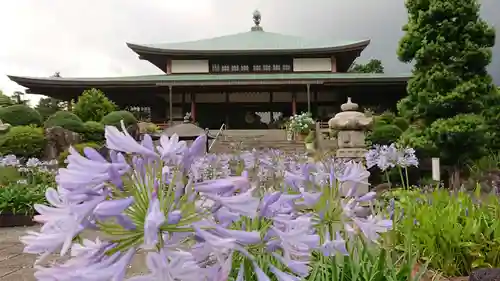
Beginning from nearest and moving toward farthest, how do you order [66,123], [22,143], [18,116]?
1. [22,143]
2. [66,123]
3. [18,116]

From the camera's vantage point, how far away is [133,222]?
639 millimetres

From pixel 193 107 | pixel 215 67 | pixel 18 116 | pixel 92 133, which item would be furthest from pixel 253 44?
pixel 18 116

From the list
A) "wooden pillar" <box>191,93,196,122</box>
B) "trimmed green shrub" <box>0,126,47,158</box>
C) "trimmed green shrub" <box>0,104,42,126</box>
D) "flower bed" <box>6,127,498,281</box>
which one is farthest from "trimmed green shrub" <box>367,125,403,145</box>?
"flower bed" <box>6,127,498,281</box>

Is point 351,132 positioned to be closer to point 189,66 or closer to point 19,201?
point 19,201

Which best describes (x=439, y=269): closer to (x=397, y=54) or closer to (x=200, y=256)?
(x=200, y=256)

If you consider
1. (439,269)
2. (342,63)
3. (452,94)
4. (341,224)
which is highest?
(342,63)

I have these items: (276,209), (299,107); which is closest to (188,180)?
(276,209)

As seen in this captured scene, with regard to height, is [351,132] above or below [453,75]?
below

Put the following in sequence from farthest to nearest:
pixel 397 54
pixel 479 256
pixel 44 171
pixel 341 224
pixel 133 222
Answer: pixel 397 54, pixel 44 171, pixel 479 256, pixel 341 224, pixel 133 222

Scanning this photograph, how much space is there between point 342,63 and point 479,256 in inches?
1120

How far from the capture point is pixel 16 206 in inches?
296

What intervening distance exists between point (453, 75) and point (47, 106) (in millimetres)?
28405

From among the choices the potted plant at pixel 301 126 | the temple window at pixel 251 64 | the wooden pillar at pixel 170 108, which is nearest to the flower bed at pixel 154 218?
the potted plant at pixel 301 126

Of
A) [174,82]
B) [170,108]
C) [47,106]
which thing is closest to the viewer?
[174,82]
